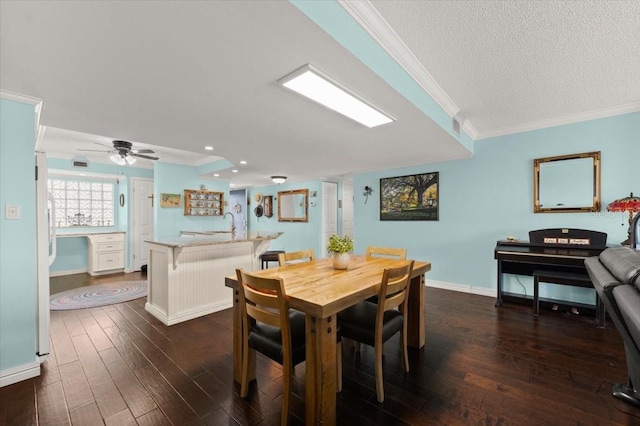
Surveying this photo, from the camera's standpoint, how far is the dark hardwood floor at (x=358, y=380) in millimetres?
1637

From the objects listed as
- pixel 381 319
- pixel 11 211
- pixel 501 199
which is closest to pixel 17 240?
pixel 11 211

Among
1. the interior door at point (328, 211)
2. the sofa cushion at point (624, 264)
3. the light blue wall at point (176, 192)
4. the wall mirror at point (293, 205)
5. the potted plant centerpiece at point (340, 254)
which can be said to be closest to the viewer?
the sofa cushion at point (624, 264)

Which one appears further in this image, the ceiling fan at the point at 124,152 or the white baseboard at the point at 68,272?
the white baseboard at the point at 68,272

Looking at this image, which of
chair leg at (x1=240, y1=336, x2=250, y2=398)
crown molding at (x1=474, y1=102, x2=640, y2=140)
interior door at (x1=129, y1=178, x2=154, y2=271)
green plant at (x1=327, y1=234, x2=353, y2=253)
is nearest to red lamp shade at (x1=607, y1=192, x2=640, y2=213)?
crown molding at (x1=474, y1=102, x2=640, y2=140)

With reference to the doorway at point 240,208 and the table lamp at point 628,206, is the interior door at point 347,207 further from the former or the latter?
the table lamp at point 628,206

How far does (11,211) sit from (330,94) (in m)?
2.57

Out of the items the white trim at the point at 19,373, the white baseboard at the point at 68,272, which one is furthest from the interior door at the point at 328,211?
the white trim at the point at 19,373

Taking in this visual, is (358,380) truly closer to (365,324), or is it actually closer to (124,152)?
(365,324)

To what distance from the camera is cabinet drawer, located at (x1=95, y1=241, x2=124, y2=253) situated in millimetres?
5398

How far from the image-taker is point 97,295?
4.08 m

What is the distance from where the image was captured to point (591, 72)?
2.32 meters

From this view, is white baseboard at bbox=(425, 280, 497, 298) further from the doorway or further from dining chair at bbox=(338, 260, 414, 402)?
the doorway

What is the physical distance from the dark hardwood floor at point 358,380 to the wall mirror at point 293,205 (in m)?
4.70

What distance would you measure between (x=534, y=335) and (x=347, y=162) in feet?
10.8
